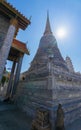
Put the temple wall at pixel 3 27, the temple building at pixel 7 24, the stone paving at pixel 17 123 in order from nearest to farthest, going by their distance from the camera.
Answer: the stone paving at pixel 17 123 < the temple building at pixel 7 24 < the temple wall at pixel 3 27

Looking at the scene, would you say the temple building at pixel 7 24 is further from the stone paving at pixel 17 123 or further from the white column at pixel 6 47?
the stone paving at pixel 17 123

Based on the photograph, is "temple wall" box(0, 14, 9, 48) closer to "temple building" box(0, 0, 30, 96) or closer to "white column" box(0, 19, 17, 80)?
"temple building" box(0, 0, 30, 96)

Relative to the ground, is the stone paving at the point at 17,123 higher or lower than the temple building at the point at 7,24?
lower

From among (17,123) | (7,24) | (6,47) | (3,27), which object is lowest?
(17,123)

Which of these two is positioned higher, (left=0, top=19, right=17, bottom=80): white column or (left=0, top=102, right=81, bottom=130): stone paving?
(left=0, top=19, right=17, bottom=80): white column

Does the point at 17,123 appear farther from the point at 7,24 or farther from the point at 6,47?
the point at 7,24

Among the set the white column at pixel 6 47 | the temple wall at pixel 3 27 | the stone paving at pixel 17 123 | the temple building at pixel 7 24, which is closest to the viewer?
the stone paving at pixel 17 123

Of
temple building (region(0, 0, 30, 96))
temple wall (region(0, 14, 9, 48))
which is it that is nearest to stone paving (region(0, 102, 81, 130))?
temple building (region(0, 0, 30, 96))

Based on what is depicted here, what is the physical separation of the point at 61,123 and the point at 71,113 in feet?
5.05

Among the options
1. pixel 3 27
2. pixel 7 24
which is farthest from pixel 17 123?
pixel 7 24

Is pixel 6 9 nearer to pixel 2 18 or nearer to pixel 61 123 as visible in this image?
pixel 2 18

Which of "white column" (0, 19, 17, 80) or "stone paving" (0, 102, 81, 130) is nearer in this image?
"stone paving" (0, 102, 81, 130)

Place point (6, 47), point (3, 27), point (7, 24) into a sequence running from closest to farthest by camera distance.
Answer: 1. point (6, 47)
2. point (3, 27)
3. point (7, 24)

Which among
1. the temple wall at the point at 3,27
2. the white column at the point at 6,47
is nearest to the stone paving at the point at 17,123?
the white column at the point at 6,47
